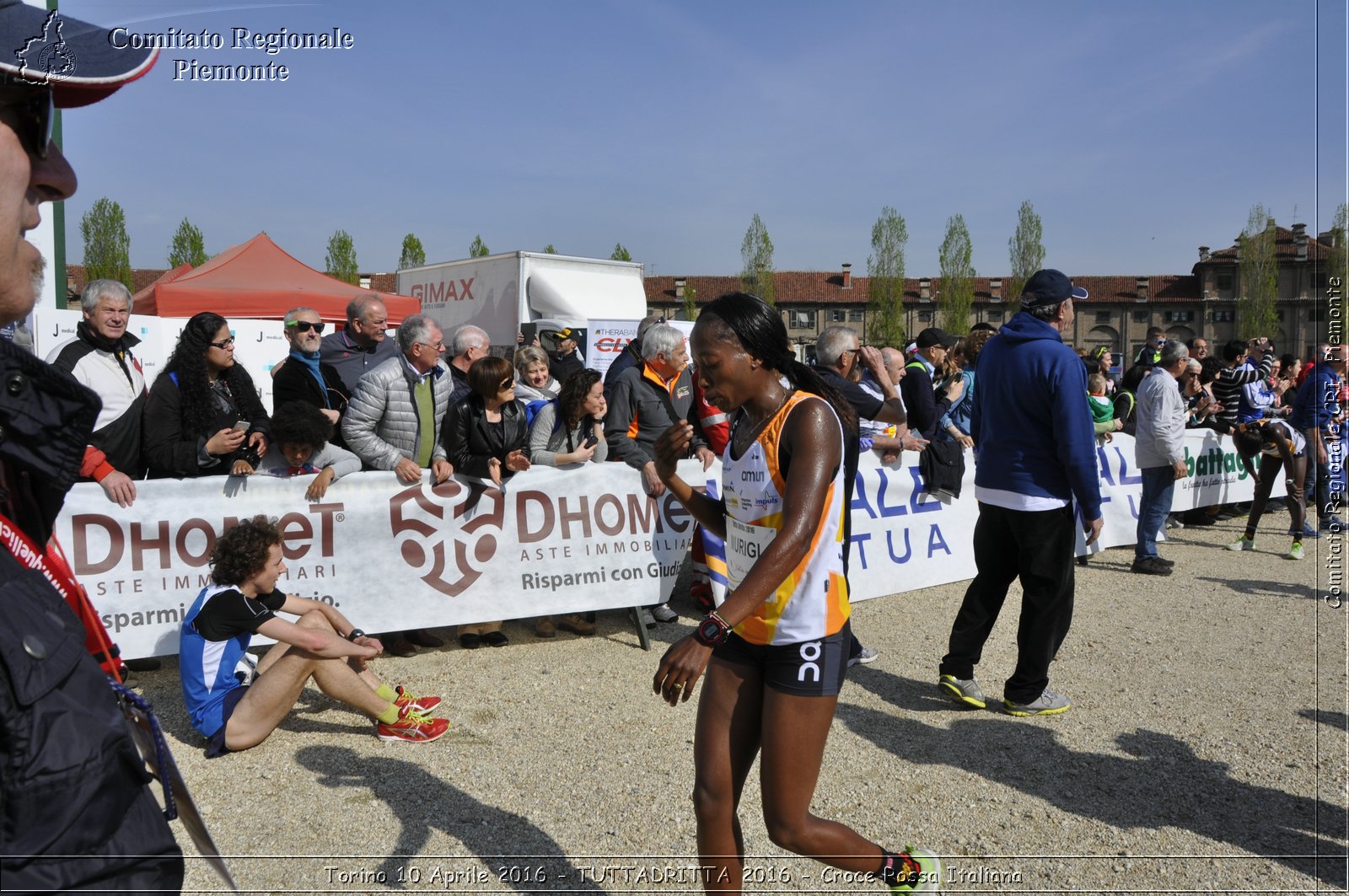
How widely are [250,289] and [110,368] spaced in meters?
7.93

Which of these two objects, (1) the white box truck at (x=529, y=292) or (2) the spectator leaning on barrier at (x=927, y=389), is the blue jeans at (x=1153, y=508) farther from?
(1) the white box truck at (x=529, y=292)

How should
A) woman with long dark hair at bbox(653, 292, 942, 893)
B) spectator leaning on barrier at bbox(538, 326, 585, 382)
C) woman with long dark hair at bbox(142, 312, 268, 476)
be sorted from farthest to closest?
spectator leaning on barrier at bbox(538, 326, 585, 382) → woman with long dark hair at bbox(142, 312, 268, 476) → woman with long dark hair at bbox(653, 292, 942, 893)

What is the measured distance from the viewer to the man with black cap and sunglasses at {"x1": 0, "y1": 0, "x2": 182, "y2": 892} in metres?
1.07

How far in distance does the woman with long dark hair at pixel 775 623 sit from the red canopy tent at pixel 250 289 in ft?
32.6

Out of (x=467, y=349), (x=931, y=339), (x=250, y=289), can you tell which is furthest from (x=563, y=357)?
(x=250, y=289)

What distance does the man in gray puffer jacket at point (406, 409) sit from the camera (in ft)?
18.4

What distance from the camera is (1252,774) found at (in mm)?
4074

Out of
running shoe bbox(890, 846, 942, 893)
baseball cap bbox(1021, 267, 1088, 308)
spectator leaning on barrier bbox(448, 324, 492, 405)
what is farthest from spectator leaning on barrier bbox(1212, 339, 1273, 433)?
running shoe bbox(890, 846, 942, 893)

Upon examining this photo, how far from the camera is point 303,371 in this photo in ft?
20.8

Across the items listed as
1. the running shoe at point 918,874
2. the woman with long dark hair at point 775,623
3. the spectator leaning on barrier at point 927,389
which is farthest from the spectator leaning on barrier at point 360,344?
the running shoe at point 918,874

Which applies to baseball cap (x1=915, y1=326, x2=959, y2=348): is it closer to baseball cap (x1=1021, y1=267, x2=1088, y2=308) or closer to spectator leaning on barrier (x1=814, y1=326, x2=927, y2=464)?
spectator leaning on barrier (x1=814, y1=326, x2=927, y2=464)

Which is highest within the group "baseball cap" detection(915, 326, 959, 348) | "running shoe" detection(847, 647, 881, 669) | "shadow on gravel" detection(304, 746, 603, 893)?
"baseball cap" detection(915, 326, 959, 348)

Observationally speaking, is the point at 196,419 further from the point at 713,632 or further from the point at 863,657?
the point at 863,657

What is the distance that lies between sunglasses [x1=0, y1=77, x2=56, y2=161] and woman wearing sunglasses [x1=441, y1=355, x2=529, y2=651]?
440cm
